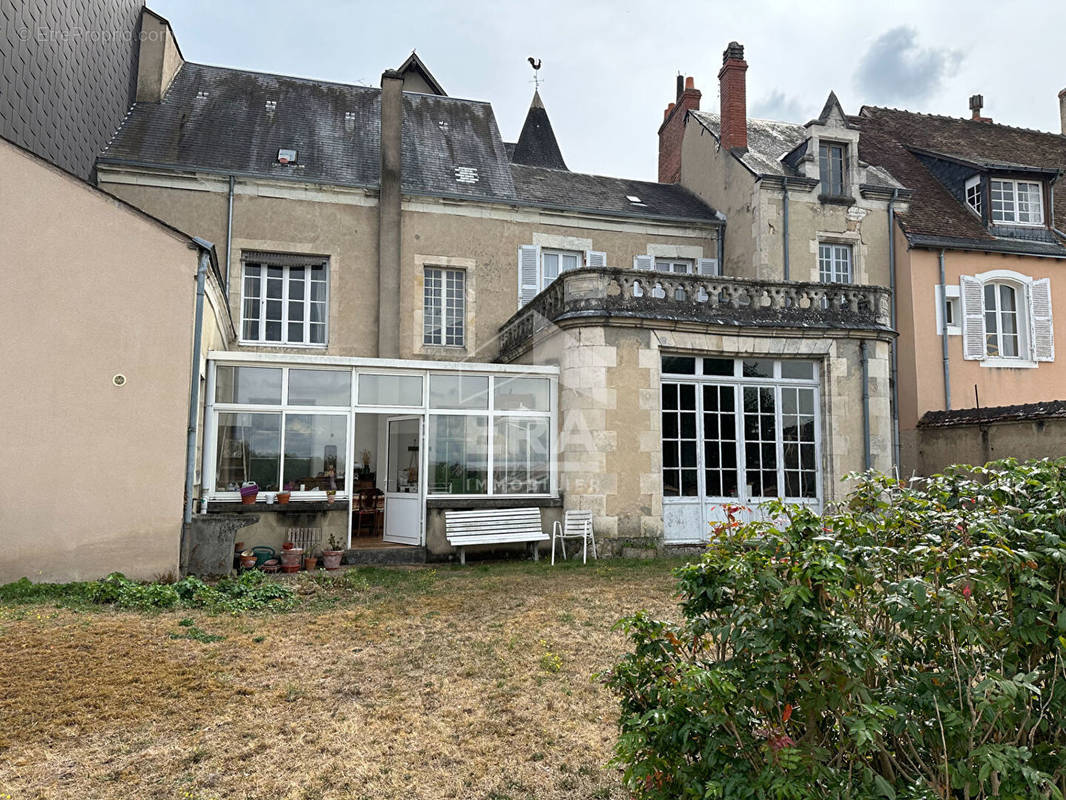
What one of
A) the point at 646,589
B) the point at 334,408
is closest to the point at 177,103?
the point at 334,408

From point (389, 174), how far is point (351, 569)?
7194mm

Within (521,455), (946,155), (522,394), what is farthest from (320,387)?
(946,155)

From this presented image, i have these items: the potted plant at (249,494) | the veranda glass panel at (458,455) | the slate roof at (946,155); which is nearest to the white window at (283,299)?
the veranda glass panel at (458,455)

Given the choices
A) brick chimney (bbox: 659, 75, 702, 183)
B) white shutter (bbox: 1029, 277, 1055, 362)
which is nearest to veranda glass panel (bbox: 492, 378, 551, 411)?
brick chimney (bbox: 659, 75, 702, 183)

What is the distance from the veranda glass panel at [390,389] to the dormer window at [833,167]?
29.5 feet

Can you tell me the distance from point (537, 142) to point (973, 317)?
1164 cm

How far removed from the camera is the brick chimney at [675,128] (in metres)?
17.2

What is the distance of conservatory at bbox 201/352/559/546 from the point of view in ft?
30.0

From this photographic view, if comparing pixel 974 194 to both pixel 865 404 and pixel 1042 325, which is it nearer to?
pixel 1042 325

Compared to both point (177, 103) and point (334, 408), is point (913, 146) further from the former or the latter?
point (177, 103)

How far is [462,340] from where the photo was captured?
13.0m

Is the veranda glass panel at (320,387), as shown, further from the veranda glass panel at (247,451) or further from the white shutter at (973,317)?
the white shutter at (973,317)

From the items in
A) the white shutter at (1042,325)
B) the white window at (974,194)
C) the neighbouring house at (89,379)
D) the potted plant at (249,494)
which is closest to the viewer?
the neighbouring house at (89,379)

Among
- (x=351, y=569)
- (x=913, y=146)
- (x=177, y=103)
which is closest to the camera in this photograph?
(x=351, y=569)
